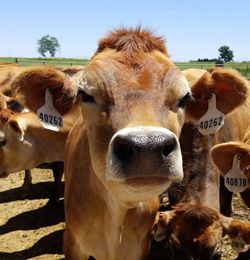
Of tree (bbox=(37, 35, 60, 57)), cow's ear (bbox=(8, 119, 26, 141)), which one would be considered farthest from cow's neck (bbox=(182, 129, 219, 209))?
tree (bbox=(37, 35, 60, 57))

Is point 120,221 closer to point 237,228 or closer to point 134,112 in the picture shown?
point 237,228

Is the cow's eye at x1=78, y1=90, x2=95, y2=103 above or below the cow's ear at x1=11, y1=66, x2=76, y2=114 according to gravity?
below

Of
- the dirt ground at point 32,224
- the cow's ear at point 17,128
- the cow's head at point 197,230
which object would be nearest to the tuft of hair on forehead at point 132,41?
the cow's head at point 197,230

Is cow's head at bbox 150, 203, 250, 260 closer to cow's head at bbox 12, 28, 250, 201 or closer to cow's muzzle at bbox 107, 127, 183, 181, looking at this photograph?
cow's head at bbox 12, 28, 250, 201

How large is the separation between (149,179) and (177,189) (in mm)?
2428

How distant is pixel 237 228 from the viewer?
3.97m

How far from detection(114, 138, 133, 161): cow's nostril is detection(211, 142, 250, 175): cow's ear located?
1.70m

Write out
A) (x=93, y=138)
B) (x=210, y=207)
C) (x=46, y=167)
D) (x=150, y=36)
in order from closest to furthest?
(x=93, y=138)
(x=150, y=36)
(x=210, y=207)
(x=46, y=167)

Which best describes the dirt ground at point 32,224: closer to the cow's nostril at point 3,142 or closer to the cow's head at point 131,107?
the cow's nostril at point 3,142

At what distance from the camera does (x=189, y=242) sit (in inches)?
153

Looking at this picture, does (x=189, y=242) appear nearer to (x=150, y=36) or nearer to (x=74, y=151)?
(x=74, y=151)

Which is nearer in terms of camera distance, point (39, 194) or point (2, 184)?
point (39, 194)

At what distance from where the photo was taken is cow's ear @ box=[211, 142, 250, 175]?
12.5ft

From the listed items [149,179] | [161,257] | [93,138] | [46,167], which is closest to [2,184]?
[46,167]
